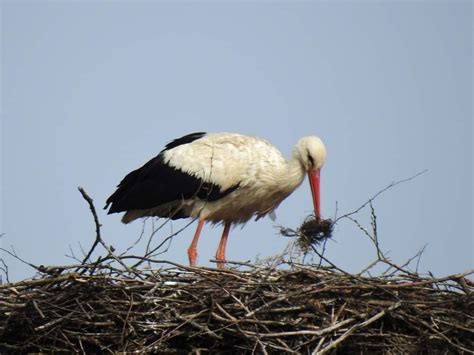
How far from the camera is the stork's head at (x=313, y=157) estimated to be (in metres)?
10.2

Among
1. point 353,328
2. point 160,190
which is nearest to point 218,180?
point 160,190

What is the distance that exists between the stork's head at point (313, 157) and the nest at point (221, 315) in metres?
2.50

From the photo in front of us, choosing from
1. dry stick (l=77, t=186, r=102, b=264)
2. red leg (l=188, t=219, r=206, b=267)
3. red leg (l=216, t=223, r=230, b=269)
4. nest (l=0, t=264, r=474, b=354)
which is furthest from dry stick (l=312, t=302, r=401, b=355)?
red leg (l=216, t=223, r=230, b=269)

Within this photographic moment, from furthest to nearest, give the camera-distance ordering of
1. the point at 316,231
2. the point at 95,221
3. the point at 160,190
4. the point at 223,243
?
the point at 223,243 → the point at 160,190 → the point at 316,231 → the point at 95,221

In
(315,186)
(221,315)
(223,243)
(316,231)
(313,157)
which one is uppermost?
(313,157)

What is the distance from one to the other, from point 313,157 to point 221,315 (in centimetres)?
300

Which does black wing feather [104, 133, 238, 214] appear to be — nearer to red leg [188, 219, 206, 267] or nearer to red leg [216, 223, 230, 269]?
red leg [188, 219, 206, 267]

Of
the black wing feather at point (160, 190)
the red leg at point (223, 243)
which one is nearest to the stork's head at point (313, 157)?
the black wing feather at point (160, 190)

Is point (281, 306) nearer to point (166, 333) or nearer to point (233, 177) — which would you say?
point (166, 333)

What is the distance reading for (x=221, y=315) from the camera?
752 cm

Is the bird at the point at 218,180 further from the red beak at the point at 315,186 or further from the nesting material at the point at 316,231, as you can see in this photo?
the nesting material at the point at 316,231

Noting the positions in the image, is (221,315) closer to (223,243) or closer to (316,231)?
(316,231)

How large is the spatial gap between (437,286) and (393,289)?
0.36 metres

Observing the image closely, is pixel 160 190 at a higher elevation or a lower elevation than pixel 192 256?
higher
